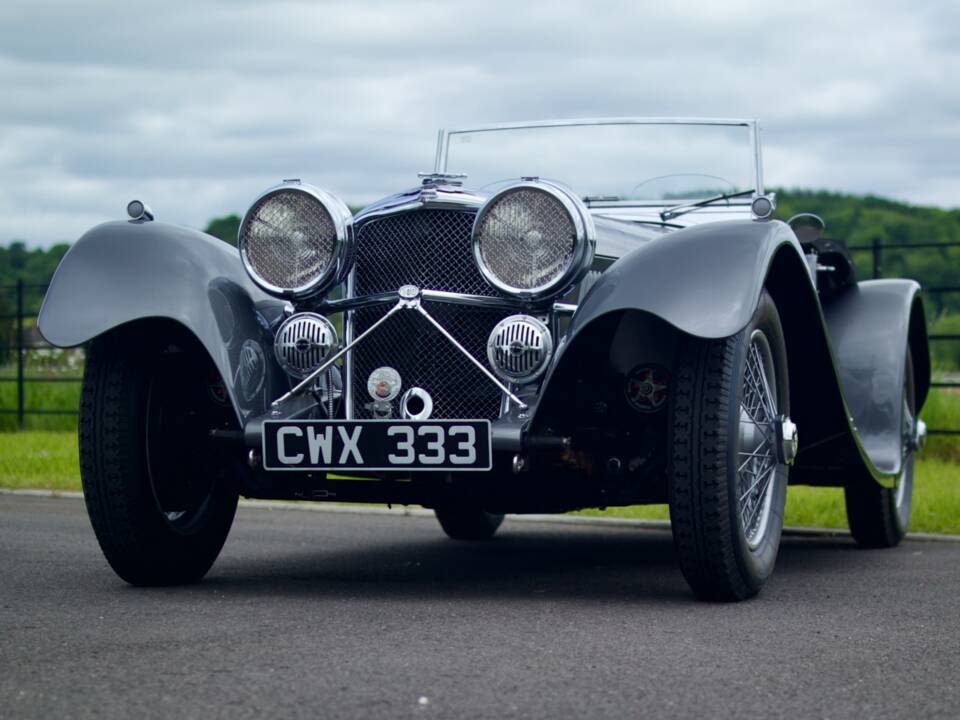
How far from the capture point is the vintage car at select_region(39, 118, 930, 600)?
433 centimetres

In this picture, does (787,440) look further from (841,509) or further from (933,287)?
(933,287)

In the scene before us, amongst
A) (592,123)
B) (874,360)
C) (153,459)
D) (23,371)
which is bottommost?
(23,371)

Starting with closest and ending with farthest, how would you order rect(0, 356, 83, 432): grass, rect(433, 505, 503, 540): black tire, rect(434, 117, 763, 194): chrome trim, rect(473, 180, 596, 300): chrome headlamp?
1. rect(473, 180, 596, 300): chrome headlamp
2. rect(433, 505, 503, 540): black tire
3. rect(434, 117, 763, 194): chrome trim
4. rect(0, 356, 83, 432): grass

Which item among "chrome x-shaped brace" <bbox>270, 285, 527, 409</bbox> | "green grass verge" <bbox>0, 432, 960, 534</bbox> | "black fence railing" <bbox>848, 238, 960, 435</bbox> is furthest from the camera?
"black fence railing" <bbox>848, 238, 960, 435</bbox>

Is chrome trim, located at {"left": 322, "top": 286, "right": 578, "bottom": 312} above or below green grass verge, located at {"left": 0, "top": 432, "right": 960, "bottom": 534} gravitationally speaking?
above

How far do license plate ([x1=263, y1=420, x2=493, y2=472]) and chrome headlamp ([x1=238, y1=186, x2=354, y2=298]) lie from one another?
1.61 ft

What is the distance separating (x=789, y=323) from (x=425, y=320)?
1408 mm

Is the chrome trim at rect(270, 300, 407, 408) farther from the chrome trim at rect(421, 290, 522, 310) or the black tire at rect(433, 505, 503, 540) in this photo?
the black tire at rect(433, 505, 503, 540)

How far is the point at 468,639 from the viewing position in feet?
12.1

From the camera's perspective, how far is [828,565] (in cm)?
585

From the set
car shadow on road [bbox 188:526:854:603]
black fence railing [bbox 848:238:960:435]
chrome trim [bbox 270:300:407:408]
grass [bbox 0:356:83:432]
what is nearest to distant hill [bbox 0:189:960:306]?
black fence railing [bbox 848:238:960:435]

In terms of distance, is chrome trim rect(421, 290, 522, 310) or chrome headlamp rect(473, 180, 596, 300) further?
chrome trim rect(421, 290, 522, 310)

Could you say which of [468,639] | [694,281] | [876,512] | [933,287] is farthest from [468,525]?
[933,287]

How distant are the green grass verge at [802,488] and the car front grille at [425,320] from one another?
128 inches
